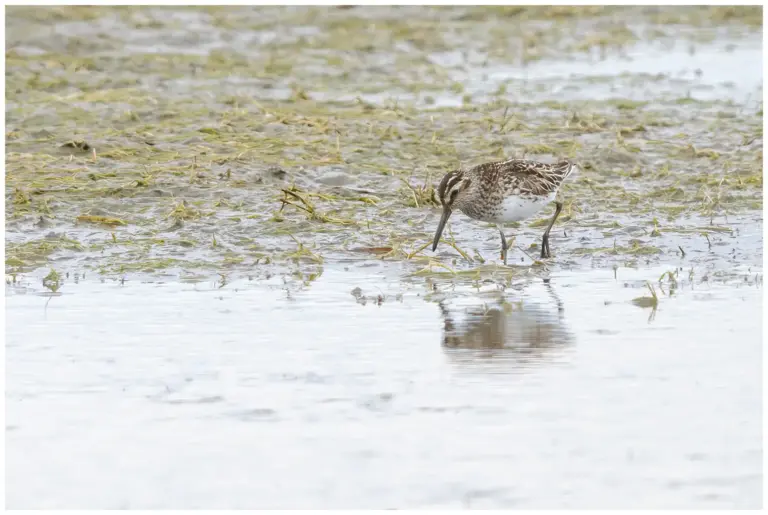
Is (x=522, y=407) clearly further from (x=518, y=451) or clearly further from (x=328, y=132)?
(x=328, y=132)

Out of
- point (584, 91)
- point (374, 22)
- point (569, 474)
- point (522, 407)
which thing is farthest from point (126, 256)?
point (374, 22)

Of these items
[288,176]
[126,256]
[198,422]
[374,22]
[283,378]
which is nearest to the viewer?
[198,422]

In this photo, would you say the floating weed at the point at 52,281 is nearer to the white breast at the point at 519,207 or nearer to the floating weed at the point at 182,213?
the floating weed at the point at 182,213

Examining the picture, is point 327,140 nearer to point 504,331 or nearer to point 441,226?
point 441,226

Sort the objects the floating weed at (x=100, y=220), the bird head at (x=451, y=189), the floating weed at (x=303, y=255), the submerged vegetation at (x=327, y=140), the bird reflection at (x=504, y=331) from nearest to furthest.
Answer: the bird reflection at (x=504, y=331)
the floating weed at (x=303, y=255)
the bird head at (x=451, y=189)
the submerged vegetation at (x=327, y=140)
the floating weed at (x=100, y=220)

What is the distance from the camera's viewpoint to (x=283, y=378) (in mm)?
8500

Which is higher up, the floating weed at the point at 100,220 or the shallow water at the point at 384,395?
the floating weed at the point at 100,220

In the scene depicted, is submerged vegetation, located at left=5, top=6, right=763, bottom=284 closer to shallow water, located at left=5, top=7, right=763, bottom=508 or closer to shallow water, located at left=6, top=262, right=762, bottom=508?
shallow water, located at left=5, top=7, right=763, bottom=508

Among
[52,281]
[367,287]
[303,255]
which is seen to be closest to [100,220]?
[52,281]

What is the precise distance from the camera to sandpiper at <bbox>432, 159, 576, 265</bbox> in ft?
41.2

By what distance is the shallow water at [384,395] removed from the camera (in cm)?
667

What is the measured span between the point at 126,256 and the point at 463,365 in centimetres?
469

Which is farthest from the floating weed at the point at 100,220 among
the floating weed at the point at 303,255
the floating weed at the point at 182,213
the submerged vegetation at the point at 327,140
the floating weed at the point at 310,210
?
the floating weed at the point at 303,255

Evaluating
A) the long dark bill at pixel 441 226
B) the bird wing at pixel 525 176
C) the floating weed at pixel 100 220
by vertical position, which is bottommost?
the long dark bill at pixel 441 226
